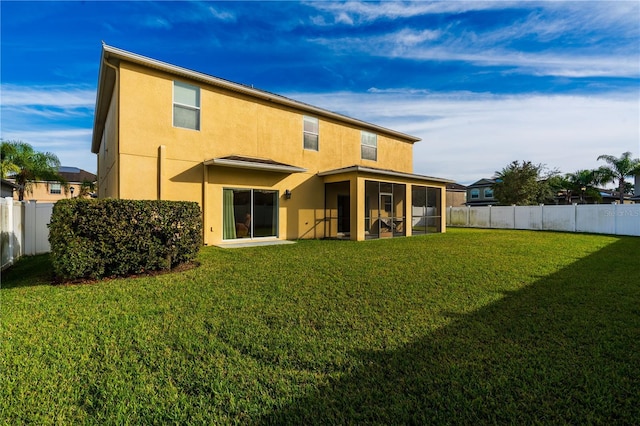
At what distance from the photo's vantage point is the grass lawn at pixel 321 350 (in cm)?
226

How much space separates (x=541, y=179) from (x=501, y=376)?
3205 cm

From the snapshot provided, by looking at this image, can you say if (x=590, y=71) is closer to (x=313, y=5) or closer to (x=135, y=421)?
(x=313, y=5)

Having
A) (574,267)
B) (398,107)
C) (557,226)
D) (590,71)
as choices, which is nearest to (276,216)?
(398,107)

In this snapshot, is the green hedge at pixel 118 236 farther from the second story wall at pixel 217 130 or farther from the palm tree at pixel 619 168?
the palm tree at pixel 619 168

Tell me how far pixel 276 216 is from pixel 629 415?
448 inches

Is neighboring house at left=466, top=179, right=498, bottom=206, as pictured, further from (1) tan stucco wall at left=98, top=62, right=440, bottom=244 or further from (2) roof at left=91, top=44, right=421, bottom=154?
(1) tan stucco wall at left=98, top=62, right=440, bottom=244

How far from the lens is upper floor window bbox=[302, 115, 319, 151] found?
13781 millimetres

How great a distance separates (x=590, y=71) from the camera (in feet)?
33.3

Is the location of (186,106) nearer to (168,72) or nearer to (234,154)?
(168,72)

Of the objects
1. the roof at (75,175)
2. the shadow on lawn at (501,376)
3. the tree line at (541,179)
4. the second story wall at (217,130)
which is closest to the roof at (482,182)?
the tree line at (541,179)

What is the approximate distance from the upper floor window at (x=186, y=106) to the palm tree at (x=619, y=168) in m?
37.2

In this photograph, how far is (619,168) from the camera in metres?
28.6

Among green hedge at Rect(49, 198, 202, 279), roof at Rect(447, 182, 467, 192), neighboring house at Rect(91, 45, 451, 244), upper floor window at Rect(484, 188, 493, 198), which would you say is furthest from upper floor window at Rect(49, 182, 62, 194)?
upper floor window at Rect(484, 188, 493, 198)

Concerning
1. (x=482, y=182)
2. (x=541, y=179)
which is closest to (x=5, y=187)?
(x=541, y=179)
